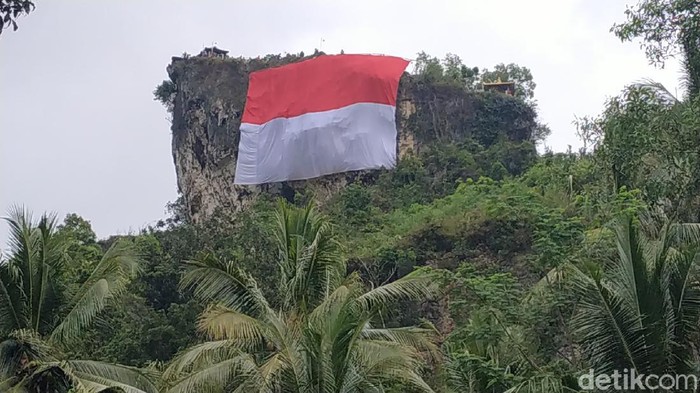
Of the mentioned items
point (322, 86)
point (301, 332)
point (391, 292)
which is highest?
point (322, 86)

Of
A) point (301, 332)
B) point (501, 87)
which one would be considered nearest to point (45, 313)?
point (301, 332)

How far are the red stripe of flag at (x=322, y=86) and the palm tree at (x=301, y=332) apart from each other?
15090 millimetres

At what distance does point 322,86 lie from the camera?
2898 cm

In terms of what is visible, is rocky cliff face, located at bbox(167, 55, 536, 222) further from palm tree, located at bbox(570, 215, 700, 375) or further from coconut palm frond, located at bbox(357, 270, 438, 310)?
palm tree, located at bbox(570, 215, 700, 375)

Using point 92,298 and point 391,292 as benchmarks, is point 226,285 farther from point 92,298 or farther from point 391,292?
point 391,292

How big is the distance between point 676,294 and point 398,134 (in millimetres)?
21434

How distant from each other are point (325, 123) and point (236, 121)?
414 cm

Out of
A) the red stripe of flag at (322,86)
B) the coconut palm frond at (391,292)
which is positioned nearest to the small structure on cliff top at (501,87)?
the red stripe of flag at (322,86)

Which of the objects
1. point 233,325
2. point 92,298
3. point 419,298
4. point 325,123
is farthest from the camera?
point 325,123

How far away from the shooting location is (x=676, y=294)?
30.9 ft

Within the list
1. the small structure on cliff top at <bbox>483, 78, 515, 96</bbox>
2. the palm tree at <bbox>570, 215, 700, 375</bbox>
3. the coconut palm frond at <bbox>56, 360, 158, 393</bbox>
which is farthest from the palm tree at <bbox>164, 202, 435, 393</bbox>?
the small structure on cliff top at <bbox>483, 78, 515, 96</bbox>

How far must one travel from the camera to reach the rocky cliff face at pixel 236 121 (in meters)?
30.9

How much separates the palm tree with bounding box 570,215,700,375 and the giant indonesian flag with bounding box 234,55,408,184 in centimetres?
1882

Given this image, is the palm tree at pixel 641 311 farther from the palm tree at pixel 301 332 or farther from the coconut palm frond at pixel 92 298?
the coconut palm frond at pixel 92 298
